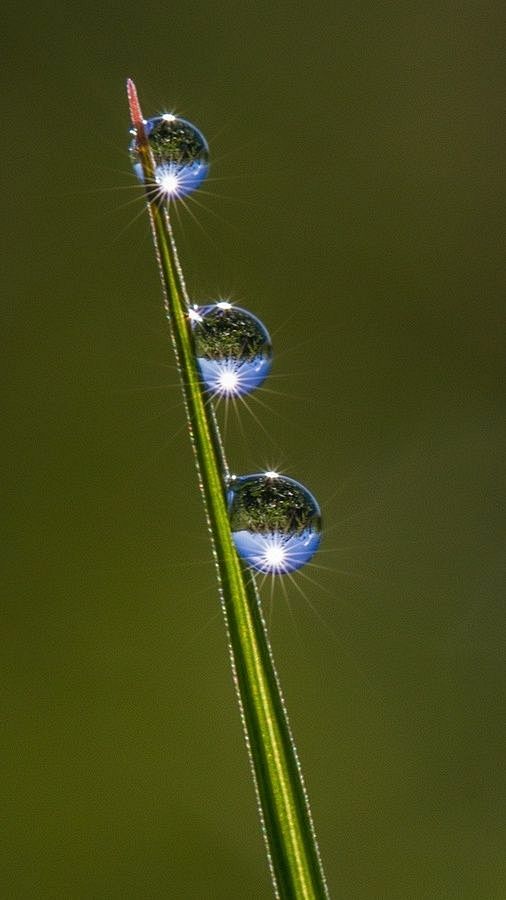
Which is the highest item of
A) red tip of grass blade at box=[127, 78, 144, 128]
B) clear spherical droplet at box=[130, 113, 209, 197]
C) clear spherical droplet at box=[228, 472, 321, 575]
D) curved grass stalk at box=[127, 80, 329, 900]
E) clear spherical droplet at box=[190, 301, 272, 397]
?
clear spherical droplet at box=[130, 113, 209, 197]

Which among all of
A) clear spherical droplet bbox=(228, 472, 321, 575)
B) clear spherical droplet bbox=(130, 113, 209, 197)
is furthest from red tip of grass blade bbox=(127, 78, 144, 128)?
clear spherical droplet bbox=(228, 472, 321, 575)

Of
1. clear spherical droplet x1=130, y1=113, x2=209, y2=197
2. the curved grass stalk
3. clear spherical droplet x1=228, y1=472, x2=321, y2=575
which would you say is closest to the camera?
the curved grass stalk

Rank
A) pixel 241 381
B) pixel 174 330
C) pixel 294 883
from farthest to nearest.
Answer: pixel 241 381
pixel 174 330
pixel 294 883

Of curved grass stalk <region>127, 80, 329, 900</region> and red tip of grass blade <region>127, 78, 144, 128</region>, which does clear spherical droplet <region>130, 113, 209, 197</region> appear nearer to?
red tip of grass blade <region>127, 78, 144, 128</region>

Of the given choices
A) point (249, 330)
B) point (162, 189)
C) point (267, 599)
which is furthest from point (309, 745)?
point (162, 189)

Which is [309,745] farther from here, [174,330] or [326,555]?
[174,330]

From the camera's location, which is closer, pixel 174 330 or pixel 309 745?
pixel 174 330
